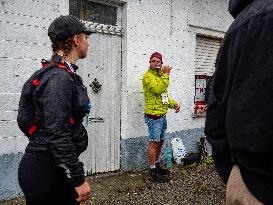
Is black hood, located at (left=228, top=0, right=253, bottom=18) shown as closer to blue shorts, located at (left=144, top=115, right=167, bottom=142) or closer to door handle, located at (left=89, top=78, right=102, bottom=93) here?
door handle, located at (left=89, top=78, right=102, bottom=93)

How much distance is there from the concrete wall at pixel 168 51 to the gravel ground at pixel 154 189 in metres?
0.54

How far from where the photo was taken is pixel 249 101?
1189 millimetres

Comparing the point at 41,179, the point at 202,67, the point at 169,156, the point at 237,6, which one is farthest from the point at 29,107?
the point at 202,67

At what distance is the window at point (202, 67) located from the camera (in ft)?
26.6

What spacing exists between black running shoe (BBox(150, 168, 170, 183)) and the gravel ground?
0.32 ft

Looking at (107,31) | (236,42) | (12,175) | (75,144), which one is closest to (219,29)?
(107,31)

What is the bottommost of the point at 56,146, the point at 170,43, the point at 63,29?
the point at 56,146

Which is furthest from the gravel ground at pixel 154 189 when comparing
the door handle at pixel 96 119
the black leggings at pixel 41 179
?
the black leggings at pixel 41 179

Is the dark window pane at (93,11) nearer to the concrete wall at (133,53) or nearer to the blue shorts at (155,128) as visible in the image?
the concrete wall at (133,53)

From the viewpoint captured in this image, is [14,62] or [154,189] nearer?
[14,62]

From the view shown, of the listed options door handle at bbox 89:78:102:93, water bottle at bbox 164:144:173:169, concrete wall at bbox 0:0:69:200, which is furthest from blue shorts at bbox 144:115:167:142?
concrete wall at bbox 0:0:69:200

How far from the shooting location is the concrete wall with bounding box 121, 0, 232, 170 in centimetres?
641

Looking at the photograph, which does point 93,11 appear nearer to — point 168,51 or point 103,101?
point 103,101

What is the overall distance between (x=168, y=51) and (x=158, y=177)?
2.78m
